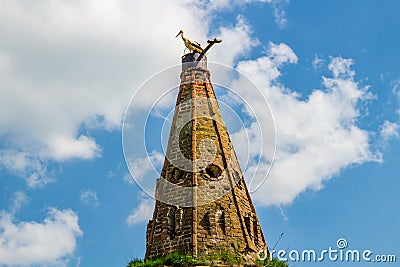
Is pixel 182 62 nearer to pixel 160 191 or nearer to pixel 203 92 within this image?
pixel 203 92

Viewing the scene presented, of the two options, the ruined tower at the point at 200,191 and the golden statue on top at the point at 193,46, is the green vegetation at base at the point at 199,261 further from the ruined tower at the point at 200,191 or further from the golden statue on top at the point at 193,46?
the golden statue on top at the point at 193,46

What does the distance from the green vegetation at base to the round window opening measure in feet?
8.37

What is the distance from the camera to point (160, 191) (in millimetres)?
17609

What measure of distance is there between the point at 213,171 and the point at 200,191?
86 cm

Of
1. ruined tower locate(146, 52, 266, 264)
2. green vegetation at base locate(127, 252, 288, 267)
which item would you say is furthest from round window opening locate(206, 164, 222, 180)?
green vegetation at base locate(127, 252, 288, 267)

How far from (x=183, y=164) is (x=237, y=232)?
2605mm

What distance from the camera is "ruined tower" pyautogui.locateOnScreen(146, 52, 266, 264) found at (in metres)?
16.0

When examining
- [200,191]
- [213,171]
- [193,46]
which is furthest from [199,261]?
[193,46]

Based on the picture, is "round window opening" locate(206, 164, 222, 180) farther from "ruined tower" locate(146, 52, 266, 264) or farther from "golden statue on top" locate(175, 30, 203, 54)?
"golden statue on top" locate(175, 30, 203, 54)

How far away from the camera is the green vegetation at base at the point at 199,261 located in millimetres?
14945

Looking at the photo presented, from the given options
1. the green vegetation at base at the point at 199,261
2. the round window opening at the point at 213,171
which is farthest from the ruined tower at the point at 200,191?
the green vegetation at base at the point at 199,261

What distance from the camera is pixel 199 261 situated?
49.1 ft

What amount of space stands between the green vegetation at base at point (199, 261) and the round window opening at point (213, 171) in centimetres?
255

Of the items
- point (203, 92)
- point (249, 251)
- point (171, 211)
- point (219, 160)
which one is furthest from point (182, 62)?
point (249, 251)
